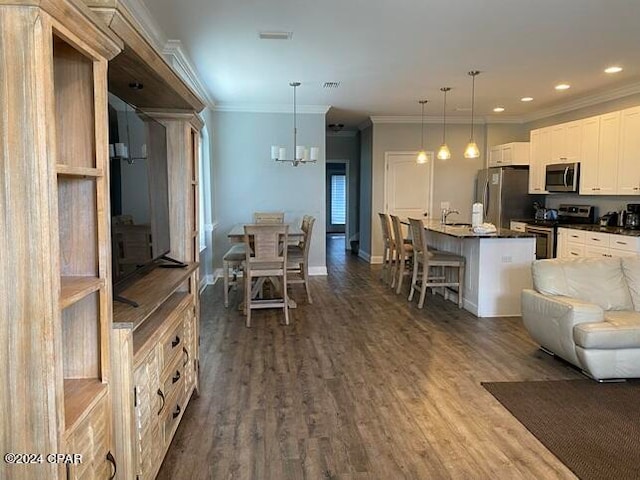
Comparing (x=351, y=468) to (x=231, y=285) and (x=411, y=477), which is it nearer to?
(x=411, y=477)

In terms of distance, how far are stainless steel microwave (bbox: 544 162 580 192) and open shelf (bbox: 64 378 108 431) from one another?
689cm

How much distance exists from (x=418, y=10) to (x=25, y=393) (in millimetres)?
3387

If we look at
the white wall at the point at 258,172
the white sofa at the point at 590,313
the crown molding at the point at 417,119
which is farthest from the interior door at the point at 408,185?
the white sofa at the point at 590,313

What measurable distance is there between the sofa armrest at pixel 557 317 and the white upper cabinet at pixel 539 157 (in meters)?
4.25

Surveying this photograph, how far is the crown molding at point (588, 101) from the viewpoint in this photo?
20.3 feet

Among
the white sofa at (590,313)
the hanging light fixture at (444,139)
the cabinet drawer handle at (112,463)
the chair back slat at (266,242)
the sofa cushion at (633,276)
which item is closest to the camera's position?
the cabinet drawer handle at (112,463)

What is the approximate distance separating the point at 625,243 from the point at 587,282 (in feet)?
6.98

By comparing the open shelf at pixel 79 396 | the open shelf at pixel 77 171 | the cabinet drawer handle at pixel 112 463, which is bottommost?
the cabinet drawer handle at pixel 112 463

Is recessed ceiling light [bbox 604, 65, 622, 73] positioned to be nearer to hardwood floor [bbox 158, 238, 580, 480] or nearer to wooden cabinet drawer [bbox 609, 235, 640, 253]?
wooden cabinet drawer [bbox 609, 235, 640, 253]

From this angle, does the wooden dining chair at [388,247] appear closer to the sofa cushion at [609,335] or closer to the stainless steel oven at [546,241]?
the stainless steel oven at [546,241]

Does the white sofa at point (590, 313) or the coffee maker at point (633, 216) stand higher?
the coffee maker at point (633, 216)

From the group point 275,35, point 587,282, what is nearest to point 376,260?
point 587,282

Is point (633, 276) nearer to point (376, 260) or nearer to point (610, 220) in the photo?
point (610, 220)

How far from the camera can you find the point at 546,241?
698cm
